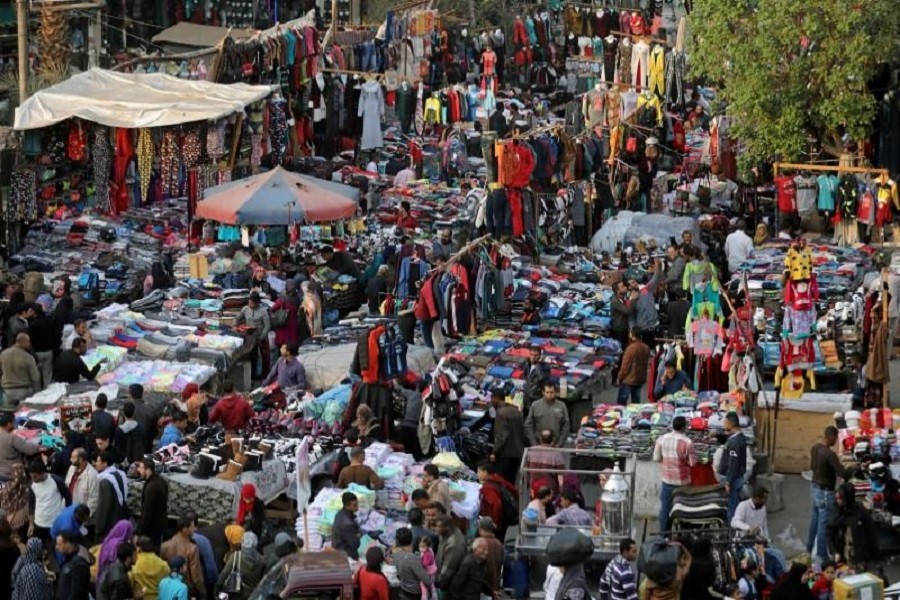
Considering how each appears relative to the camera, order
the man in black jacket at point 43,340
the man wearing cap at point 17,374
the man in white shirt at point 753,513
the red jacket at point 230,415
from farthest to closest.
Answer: the man in black jacket at point 43,340 < the man wearing cap at point 17,374 < the red jacket at point 230,415 < the man in white shirt at point 753,513

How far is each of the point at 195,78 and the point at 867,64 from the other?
9703mm

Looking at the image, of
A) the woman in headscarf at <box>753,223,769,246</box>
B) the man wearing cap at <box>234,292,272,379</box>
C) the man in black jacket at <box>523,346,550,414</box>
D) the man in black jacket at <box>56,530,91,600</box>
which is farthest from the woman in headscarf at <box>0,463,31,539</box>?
the woman in headscarf at <box>753,223,769,246</box>

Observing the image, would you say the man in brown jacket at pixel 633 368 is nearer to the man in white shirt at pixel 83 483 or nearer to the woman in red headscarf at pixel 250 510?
the woman in red headscarf at pixel 250 510

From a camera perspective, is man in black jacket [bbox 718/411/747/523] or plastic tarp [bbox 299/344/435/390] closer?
man in black jacket [bbox 718/411/747/523]

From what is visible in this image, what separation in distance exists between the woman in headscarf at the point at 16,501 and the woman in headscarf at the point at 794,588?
20.5ft

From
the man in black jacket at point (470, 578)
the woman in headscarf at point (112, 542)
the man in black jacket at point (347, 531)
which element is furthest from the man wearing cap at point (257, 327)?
the man in black jacket at point (470, 578)

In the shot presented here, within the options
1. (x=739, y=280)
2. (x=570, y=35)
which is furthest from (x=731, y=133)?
(x=570, y=35)

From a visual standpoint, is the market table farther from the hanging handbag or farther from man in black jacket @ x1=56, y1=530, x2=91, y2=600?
man in black jacket @ x1=56, y1=530, x2=91, y2=600

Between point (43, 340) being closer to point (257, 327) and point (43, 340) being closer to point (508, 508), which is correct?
point (257, 327)

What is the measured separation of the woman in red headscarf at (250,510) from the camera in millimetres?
16406

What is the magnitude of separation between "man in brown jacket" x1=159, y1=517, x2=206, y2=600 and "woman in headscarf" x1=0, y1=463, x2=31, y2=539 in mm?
1590

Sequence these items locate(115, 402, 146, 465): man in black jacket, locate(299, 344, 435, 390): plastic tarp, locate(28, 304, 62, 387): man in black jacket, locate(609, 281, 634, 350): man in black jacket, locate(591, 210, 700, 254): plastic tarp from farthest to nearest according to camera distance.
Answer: locate(591, 210, 700, 254): plastic tarp, locate(609, 281, 634, 350): man in black jacket, locate(28, 304, 62, 387): man in black jacket, locate(299, 344, 435, 390): plastic tarp, locate(115, 402, 146, 465): man in black jacket

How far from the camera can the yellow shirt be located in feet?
49.3

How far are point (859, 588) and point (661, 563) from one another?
1.44m
